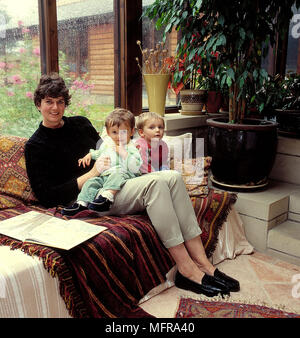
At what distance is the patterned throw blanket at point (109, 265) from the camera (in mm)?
1522

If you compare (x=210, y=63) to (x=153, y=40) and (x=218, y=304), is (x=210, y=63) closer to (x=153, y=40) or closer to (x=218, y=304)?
(x=153, y=40)

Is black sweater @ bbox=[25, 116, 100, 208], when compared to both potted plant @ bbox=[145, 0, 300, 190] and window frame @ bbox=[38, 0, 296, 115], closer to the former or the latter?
window frame @ bbox=[38, 0, 296, 115]

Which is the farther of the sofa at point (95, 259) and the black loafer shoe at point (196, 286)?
the black loafer shoe at point (196, 286)

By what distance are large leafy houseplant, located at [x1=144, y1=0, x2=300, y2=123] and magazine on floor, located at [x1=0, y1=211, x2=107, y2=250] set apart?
1.36 meters

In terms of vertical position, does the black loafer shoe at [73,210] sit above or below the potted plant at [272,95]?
below

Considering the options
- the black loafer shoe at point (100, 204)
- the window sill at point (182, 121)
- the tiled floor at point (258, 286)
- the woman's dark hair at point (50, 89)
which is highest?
the woman's dark hair at point (50, 89)

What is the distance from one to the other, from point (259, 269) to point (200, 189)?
0.60 meters

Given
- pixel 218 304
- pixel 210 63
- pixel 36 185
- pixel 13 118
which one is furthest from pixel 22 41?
pixel 218 304

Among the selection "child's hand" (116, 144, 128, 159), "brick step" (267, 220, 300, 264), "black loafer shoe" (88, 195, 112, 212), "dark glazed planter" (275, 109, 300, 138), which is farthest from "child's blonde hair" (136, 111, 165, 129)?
"dark glazed planter" (275, 109, 300, 138)

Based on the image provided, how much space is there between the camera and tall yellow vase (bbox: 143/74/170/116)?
9.49 feet

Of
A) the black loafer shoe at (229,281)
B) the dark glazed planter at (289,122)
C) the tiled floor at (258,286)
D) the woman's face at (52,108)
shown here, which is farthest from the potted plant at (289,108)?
the woman's face at (52,108)

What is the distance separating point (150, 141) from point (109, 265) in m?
0.86

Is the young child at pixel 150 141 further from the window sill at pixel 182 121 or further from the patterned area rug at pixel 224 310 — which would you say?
the patterned area rug at pixel 224 310

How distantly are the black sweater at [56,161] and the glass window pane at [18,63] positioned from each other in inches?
16.6
